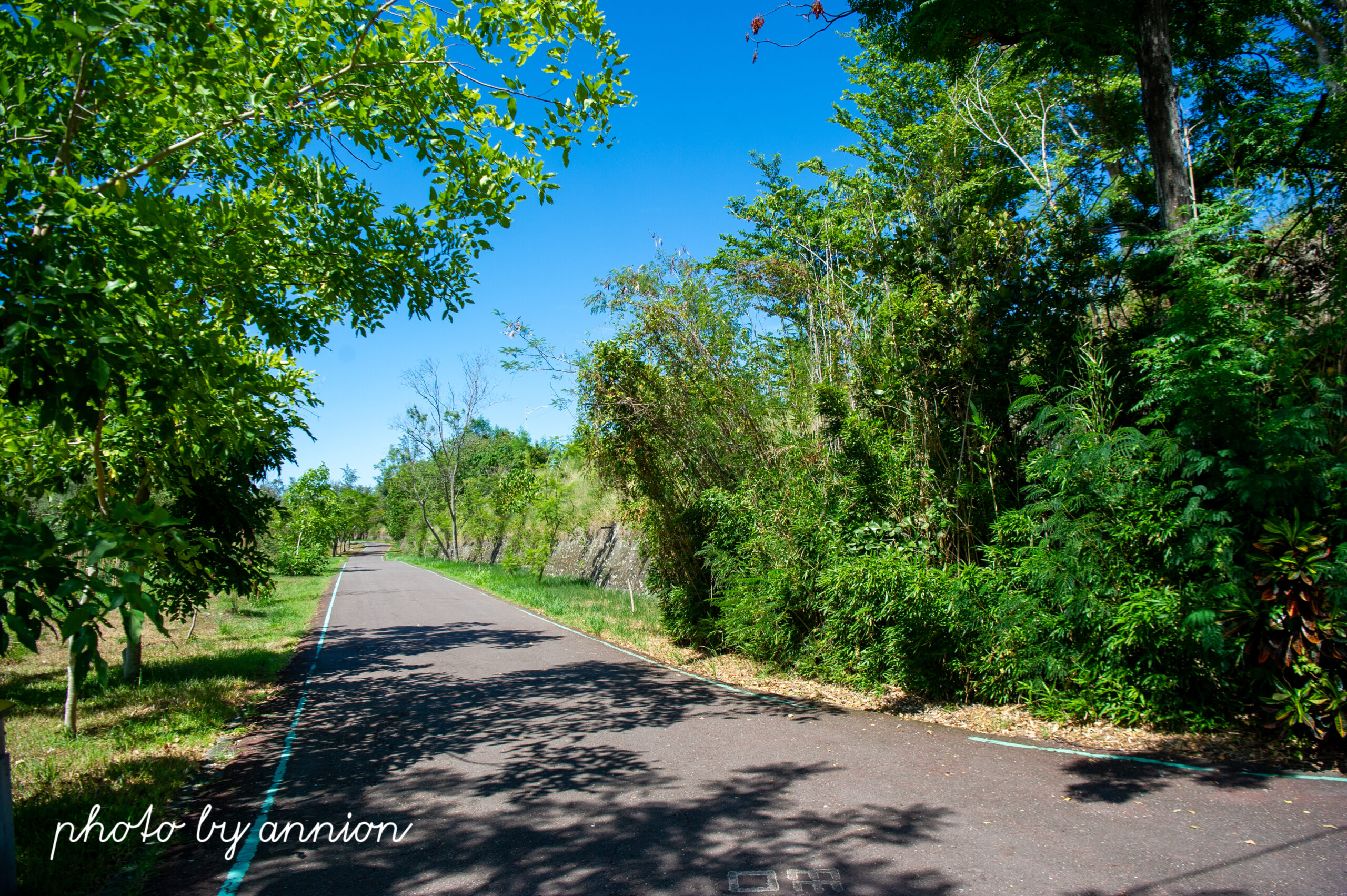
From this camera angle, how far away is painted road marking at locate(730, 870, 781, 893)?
3.77 meters

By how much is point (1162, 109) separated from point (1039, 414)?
10.7 ft

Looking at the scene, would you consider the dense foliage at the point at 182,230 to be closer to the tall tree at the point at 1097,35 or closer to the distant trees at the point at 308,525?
the tall tree at the point at 1097,35

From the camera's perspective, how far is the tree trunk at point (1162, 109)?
668cm

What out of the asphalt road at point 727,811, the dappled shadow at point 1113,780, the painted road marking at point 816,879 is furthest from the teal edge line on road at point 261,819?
the dappled shadow at point 1113,780

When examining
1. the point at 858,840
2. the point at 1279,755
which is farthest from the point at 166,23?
the point at 1279,755

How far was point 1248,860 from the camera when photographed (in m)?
3.83

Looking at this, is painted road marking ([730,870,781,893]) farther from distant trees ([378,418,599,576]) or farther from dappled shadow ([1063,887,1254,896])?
distant trees ([378,418,599,576])

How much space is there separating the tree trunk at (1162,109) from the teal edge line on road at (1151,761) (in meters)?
4.68

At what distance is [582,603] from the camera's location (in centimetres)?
1888

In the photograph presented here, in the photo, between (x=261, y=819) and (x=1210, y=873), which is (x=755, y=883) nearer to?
(x=1210, y=873)

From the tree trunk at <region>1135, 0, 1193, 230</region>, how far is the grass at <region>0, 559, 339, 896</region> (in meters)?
8.89

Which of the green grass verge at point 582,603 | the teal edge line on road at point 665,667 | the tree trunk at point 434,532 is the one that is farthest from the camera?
the tree trunk at point 434,532

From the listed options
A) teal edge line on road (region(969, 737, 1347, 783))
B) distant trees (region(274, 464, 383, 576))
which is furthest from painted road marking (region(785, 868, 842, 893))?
distant trees (region(274, 464, 383, 576))

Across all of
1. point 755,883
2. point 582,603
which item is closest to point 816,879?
point 755,883
